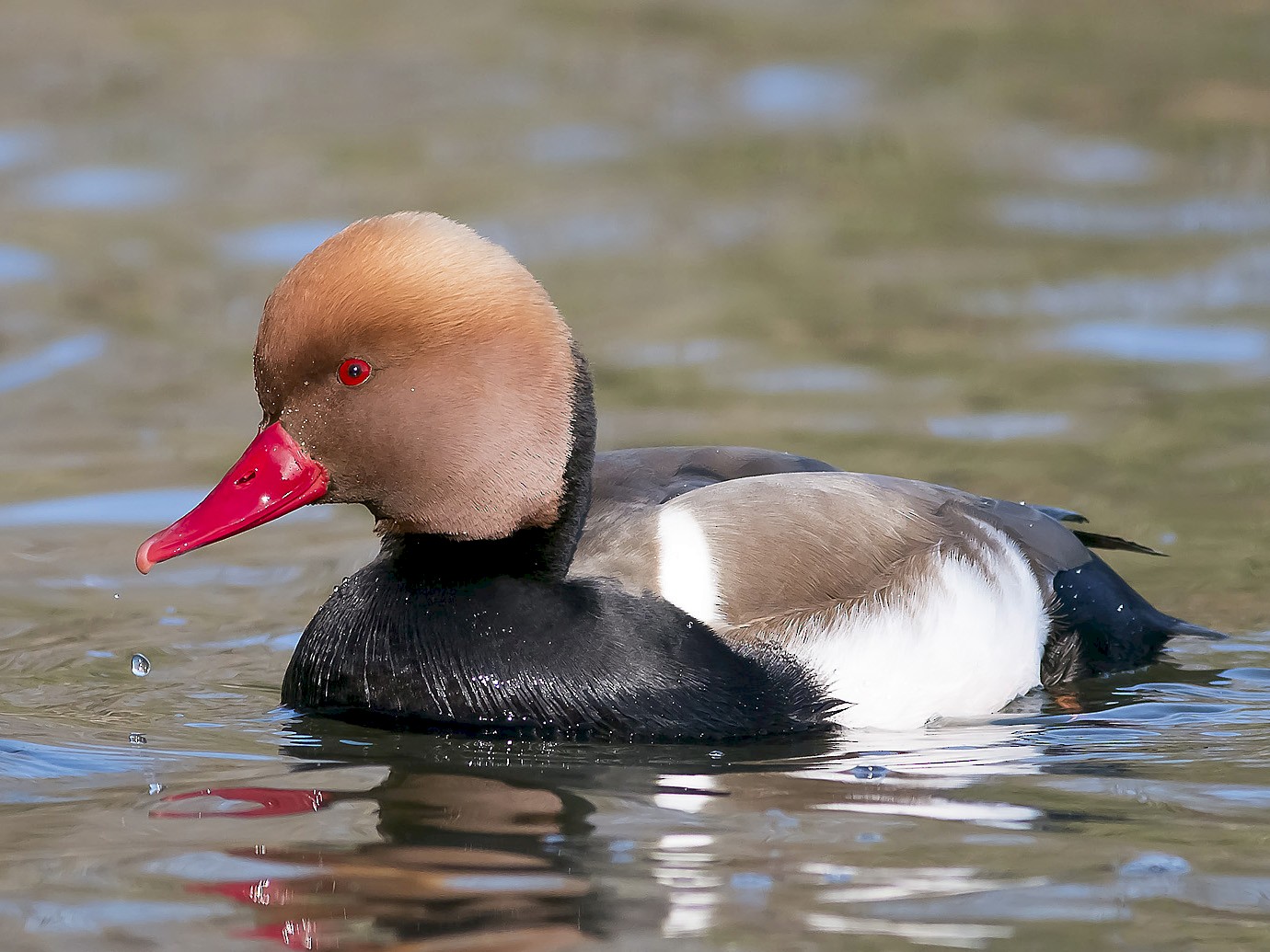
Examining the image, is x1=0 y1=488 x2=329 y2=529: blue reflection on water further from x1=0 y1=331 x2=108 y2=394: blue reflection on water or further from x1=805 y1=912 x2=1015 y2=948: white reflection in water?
x1=805 y1=912 x2=1015 y2=948: white reflection in water

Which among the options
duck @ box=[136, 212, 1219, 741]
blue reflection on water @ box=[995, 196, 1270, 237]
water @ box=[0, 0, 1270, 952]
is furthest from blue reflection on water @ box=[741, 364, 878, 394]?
duck @ box=[136, 212, 1219, 741]

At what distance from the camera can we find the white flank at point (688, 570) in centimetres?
452

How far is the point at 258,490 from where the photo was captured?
444 centimetres

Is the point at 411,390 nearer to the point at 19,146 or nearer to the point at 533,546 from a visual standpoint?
the point at 533,546

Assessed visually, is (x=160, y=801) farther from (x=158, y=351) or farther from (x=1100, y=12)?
(x=1100, y=12)

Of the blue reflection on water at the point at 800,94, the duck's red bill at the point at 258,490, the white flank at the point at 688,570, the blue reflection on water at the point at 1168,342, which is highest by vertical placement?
the blue reflection on water at the point at 800,94

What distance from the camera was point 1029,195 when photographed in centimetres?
973

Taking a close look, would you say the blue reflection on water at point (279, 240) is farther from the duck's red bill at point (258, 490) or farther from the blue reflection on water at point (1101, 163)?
the duck's red bill at point (258, 490)

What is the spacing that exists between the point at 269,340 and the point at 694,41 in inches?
304

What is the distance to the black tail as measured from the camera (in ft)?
17.0

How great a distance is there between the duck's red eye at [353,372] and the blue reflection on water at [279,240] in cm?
458

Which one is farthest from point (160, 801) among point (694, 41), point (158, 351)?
point (694, 41)

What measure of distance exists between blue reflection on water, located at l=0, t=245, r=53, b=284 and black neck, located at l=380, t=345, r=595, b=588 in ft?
16.0

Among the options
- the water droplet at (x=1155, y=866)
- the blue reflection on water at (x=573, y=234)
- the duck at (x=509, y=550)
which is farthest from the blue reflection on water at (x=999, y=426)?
the water droplet at (x=1155, y=866)
